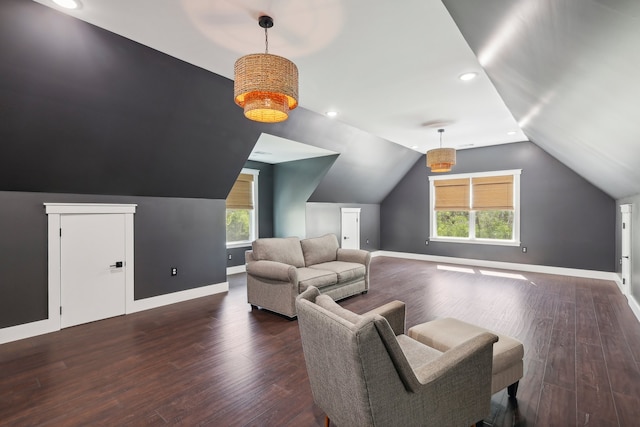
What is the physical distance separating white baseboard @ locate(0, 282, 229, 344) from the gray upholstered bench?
3.48 metres

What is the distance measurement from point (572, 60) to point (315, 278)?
10.3 ft

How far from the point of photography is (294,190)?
22.5 ft

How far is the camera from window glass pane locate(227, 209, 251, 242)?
21.3 feet

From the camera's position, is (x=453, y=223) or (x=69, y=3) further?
(x=453, y=223)

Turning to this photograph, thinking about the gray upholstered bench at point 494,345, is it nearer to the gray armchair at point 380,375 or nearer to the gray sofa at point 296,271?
the gray armchair at point 380,375

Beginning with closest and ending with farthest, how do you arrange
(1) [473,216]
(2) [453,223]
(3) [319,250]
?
(3) [319,250]
(1) [473,216]
(2) [453,223]

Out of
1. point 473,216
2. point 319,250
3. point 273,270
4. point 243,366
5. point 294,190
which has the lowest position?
point 243,366

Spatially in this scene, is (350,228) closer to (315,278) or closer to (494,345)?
(315,278)

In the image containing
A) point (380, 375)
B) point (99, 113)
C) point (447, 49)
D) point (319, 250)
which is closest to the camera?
point (380, 375)

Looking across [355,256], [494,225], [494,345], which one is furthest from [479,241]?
[494,345]

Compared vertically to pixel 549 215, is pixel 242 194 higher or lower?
higher

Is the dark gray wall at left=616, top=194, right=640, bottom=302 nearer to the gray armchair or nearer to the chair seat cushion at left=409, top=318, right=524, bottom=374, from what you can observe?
the chair seat cushion at left=409, top=318, right=524, bottom=374

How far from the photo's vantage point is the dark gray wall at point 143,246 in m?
3.08

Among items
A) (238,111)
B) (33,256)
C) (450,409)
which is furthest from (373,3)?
(33,256)
